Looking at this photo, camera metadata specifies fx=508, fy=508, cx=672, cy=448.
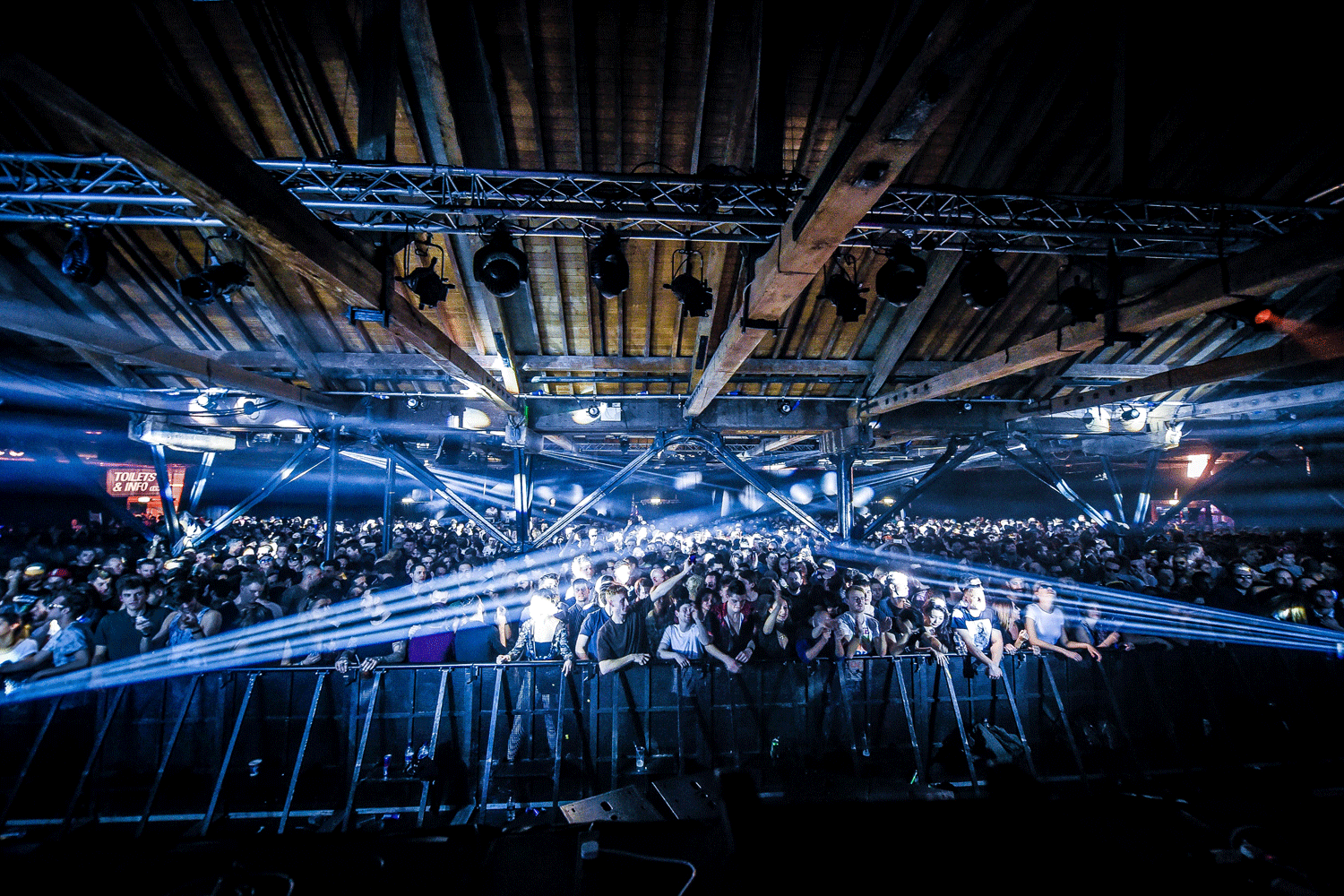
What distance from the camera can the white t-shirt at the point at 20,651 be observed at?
5.36m

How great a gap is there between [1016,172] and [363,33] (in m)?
5.94

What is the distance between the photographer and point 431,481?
30.1ft

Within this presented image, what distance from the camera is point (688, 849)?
2100 millimetres

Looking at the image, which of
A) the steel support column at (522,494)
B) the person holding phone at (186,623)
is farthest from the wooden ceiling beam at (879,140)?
the person holding phone at (186,623)

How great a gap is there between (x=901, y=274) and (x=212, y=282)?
6302mm

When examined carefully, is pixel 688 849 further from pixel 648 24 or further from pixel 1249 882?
pixel 648 24

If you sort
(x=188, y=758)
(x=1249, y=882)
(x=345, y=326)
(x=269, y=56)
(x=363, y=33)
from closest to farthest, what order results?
(x=1249, y=882) → (x=363, y=33) → (x=269, y=56) → (x=188, y=758) → (x=345, y=326)

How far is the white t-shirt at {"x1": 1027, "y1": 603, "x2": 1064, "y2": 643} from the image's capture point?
6.48 metres

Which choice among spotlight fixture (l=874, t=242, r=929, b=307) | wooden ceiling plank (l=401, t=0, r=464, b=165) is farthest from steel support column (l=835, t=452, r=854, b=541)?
wooden ceiling plank (l=401, t=0, r=464, b=165)

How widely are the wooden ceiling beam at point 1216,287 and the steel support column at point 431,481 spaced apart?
8175 millimetres

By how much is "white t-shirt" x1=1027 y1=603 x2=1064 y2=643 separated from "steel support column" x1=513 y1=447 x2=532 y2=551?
7.77m

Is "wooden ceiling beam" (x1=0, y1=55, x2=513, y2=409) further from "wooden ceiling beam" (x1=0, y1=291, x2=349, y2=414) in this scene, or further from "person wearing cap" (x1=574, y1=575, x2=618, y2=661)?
"person wearing cap" (x1=574, y1=575, x2=618, y2=661)

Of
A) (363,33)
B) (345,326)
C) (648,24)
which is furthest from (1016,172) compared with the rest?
(345,326)

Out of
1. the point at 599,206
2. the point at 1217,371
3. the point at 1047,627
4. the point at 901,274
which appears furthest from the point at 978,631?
the point at 599,206
